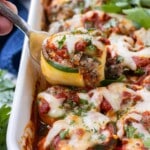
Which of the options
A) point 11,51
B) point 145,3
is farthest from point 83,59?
point 11,51

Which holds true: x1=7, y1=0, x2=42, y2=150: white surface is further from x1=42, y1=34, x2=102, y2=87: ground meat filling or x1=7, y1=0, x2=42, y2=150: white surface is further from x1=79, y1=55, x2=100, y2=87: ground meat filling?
x1=79, y1=55, x2=100, y2=87: ground meat filling

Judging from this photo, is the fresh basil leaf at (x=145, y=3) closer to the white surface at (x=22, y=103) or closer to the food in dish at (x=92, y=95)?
the food in dish at (x=92, y=95)

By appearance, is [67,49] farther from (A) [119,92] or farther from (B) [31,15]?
(B) [31,15]

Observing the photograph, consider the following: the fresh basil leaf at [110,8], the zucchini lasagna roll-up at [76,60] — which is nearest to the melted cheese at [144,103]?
the zucchini lasagna roll-up at [76,60]

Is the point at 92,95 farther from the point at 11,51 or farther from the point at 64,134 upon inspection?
the point at 11,51

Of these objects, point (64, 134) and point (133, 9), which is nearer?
point (64, 134)

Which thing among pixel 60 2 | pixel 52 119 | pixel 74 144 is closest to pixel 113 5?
pixel 60 2

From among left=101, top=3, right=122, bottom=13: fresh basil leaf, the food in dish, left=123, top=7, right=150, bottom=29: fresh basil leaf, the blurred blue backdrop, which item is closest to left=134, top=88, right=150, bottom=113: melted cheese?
the food in dish
